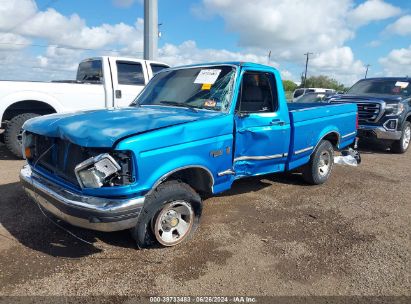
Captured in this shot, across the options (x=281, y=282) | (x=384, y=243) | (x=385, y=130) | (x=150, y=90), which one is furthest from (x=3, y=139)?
(x=385, y=130)

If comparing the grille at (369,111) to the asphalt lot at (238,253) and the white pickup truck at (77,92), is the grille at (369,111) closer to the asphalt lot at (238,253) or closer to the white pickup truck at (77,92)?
the asphalt lot at (238,253)

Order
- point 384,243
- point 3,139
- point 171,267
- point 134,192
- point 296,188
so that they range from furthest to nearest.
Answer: point 3,139 → point 296,188 → point 384,243 → point 171,267 → point 134,192


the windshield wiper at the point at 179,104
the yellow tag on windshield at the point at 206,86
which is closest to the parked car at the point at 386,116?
the yellow tag on windshield at the point at 206,86

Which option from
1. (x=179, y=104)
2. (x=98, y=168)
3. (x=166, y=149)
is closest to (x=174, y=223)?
(x=166, y=149)

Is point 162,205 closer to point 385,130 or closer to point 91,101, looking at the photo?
point 91,101

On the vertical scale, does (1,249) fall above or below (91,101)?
below

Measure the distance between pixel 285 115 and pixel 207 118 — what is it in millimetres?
1525

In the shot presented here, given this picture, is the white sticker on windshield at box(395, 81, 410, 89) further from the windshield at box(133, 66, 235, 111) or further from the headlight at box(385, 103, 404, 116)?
the windshield at box(133, 66, 235, 111)

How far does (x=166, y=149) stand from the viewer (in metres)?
3.21

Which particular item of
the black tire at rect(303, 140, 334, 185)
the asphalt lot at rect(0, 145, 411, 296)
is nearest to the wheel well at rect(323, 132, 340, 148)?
the black tire at rect(303, 140, 334, 185)

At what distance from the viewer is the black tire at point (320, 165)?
18.7 feet

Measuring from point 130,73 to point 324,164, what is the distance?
4.86 metres

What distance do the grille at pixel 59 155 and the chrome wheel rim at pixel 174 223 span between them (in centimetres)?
89

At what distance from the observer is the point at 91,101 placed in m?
7.67
